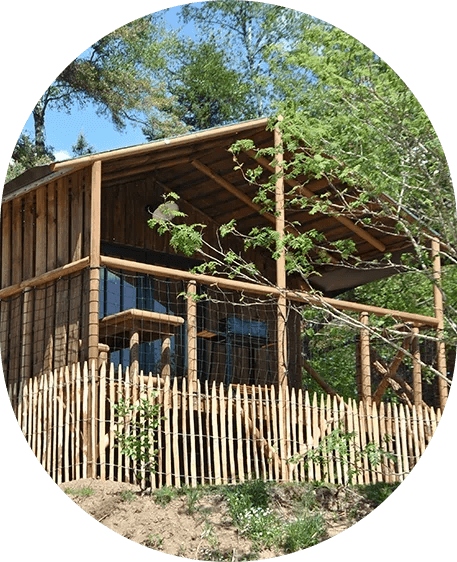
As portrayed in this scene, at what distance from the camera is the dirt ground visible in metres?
10.7

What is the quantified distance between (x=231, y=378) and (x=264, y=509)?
14.4ft

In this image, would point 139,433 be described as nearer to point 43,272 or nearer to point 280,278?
point 43,272

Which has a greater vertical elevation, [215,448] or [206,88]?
[206,88]

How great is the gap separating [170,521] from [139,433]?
1.22 metres

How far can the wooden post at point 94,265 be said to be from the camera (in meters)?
11.8

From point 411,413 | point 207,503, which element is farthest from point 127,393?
point 411,413

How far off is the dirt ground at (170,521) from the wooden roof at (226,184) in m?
4.24

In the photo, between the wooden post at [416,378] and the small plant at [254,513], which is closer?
the small plant at [254,513]

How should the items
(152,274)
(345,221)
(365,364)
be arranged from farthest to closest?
(345,221)
(365,364)
(152,274)

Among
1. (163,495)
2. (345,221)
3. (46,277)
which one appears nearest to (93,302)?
(46,277)

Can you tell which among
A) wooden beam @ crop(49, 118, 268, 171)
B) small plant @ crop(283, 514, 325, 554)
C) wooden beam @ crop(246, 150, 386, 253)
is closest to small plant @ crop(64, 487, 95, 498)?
small plant @ crop(283, 514, 325, 554)

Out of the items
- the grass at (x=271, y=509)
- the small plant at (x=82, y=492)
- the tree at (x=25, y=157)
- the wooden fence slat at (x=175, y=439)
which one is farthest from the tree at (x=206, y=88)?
the small plant at (x=82, y=492)

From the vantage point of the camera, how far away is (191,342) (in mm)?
12750

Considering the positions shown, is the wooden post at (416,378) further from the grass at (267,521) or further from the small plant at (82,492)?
the small plant at (82,492)
